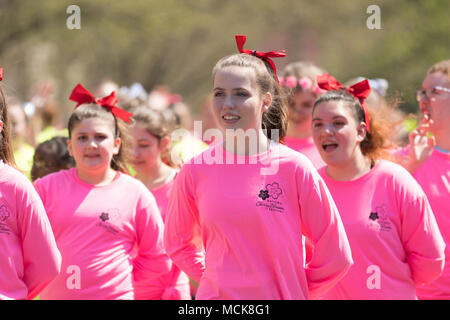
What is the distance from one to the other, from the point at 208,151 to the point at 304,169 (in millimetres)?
593

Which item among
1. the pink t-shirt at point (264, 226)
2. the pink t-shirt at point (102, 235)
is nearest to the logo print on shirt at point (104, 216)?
the pink t-shirt at point (102, 235)

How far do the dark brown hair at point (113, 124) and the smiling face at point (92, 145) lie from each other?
0.16 ft

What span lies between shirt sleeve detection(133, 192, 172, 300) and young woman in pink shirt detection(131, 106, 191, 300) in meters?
0.76

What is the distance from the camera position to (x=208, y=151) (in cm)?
407

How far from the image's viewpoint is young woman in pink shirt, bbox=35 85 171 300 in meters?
5.15

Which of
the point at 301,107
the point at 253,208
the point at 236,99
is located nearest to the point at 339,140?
the point at 236,99

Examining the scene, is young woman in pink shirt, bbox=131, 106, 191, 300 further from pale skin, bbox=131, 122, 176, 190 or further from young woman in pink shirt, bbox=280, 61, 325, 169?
young woman in pink shirt, bbox=280, 61, 325, 169

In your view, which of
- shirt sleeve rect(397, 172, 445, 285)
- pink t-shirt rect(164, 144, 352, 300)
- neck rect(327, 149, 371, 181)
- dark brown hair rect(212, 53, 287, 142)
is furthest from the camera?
neck rect(327, 149, 371, 181)

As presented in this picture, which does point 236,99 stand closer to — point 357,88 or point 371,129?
point 357,88

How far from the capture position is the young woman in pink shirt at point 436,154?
198 inches

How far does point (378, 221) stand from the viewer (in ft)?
15.2

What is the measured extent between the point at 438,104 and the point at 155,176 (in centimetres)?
269

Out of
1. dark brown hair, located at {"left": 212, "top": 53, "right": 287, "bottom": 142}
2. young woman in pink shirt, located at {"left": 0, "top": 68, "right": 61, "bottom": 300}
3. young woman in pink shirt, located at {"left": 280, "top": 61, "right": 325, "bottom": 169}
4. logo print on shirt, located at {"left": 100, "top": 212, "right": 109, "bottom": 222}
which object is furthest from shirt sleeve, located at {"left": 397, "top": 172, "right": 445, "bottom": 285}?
young woman in pink shirt, located at {"left": 0, "top": 68, "right": 61, "bottom": 300}
